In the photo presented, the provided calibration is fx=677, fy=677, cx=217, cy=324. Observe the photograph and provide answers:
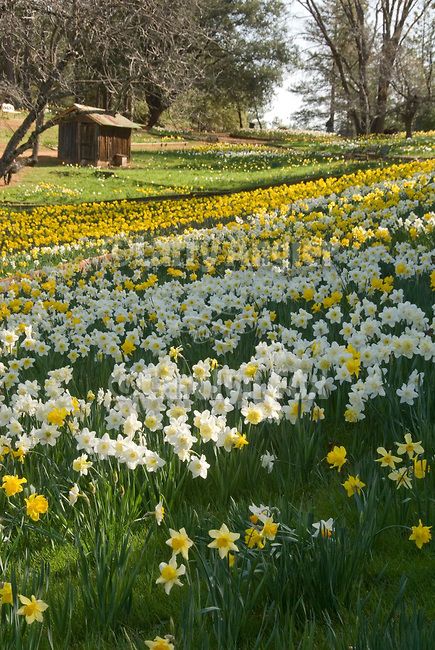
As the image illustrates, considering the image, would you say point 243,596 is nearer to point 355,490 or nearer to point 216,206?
point 355,490

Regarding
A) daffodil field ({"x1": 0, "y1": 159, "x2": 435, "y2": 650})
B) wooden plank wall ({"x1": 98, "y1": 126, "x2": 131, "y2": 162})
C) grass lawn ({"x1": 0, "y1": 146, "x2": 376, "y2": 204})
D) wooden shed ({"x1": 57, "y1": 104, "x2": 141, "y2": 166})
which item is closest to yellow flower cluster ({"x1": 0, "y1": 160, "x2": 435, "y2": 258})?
daffodil field ({"x1": 0, "y1": 159, "x2": 435, "y2": 650})

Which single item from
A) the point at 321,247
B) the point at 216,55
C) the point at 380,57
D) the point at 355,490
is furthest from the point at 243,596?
the point at 216,55

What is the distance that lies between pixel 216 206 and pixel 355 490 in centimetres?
1307

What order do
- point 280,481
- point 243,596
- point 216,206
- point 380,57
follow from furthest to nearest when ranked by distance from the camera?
point 380,57, point 216,206, point 280,481, point 243,596

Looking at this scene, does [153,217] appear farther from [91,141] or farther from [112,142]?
[112,142]

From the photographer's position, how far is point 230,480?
302 cm

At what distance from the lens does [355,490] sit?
245 centimetres

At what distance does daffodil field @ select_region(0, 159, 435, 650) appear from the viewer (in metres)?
2.06

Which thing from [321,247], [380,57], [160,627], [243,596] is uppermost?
[380,57]

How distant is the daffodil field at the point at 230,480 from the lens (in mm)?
2064

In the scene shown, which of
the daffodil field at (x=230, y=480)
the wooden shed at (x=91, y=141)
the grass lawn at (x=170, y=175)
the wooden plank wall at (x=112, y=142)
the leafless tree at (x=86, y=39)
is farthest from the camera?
the wooden plank wall at (x=112, y=142)

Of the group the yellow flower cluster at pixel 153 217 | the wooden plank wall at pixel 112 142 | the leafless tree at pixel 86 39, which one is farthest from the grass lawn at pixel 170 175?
the leafless tree at pixel 86 39

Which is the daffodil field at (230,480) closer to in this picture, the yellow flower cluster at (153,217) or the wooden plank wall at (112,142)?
the yellow flower cluster at (153,217)

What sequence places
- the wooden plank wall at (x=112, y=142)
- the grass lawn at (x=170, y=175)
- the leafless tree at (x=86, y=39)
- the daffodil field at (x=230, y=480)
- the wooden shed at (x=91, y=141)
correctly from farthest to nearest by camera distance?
the wooden plank wall at (x=112, y=142)
the wooden shed at (x=91, y=141)
the grass lawn at (x=170, y=175)
the leafless tree at (x=86, y=39)
the daffodil field at (x=230, y=480)
